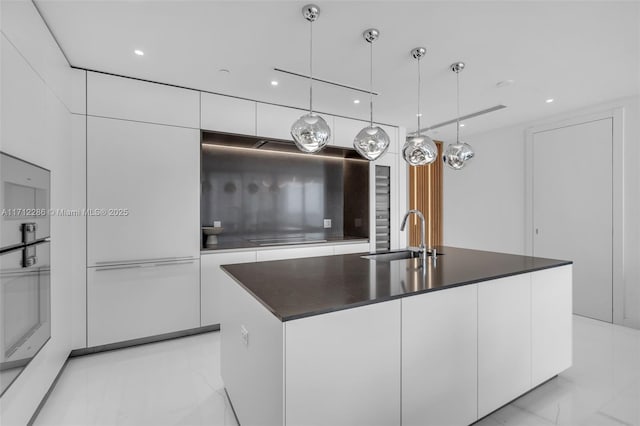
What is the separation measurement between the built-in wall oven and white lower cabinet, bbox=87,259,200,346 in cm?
79

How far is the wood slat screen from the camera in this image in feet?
18.2

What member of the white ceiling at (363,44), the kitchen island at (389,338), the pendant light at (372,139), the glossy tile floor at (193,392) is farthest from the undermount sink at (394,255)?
the white ceiling at (363,44)

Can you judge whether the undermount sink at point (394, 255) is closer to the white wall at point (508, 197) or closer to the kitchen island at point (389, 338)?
the kitchen island at point (389, 338)

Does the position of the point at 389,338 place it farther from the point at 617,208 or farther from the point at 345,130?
the point at 617,208

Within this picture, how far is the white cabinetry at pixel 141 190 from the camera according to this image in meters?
2.75

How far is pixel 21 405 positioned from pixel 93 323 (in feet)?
3.84

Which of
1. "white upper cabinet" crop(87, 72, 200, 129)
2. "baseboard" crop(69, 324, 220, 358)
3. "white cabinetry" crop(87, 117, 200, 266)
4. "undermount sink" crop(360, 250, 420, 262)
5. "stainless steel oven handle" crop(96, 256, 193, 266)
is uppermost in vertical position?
"white upper cabinet" crop(87, 72, 200, 129)

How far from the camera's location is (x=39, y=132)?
1.91 m

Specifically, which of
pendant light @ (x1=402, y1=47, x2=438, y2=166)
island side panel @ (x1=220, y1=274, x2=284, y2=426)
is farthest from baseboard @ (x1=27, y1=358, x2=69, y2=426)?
pendant light @ (x1=402, y1=47, x2=438, y2=166)

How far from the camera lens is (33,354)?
1.71 meters

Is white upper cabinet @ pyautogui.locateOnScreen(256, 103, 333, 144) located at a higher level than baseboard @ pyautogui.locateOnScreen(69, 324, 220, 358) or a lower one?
higher

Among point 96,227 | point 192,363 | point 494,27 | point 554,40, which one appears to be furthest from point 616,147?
point 96,227

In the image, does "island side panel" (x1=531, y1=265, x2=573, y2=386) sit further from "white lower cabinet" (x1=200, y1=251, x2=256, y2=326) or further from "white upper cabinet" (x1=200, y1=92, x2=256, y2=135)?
"white upper cabinet" (x1=200, y1=92, x2=256, y2=135)

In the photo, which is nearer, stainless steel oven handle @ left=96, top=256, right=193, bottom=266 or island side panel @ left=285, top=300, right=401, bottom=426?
island side panel @ left=285, top=300, right=401, bottom=426
